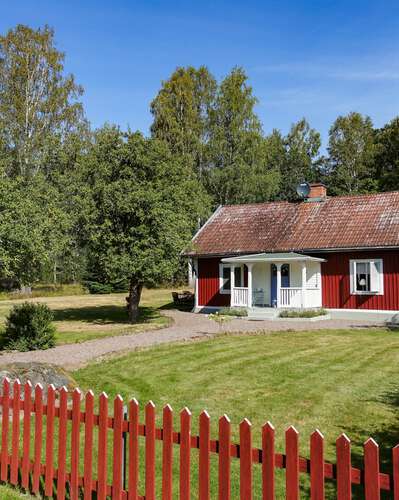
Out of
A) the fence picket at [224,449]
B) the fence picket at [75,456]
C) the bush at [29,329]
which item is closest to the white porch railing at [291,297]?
the bush at [29,329]

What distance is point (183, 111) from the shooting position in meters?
43.5

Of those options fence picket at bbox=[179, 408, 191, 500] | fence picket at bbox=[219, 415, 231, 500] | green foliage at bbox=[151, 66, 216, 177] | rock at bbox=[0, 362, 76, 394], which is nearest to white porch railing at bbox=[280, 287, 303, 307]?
rock at bbox=[0, 362, 76, 394]

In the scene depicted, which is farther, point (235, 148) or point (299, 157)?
point (299, 157)

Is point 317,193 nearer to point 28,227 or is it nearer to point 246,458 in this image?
point 28,227

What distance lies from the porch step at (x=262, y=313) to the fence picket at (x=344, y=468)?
21464 millimetres

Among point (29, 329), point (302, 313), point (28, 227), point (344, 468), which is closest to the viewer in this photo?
point (344, 468)

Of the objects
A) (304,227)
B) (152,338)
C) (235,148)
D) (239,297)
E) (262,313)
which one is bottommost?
(152,338)

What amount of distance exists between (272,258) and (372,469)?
22.4 meters

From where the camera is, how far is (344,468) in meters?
3.58

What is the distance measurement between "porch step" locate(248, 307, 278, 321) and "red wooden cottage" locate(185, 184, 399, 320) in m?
0.17

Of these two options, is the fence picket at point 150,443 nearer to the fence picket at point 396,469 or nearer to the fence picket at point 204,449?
the fence picket at point 204,449

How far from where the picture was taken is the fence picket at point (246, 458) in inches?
153

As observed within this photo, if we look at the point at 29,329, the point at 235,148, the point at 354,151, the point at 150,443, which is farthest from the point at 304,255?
the point at 354,151

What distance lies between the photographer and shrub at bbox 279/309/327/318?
2418 centimetres
